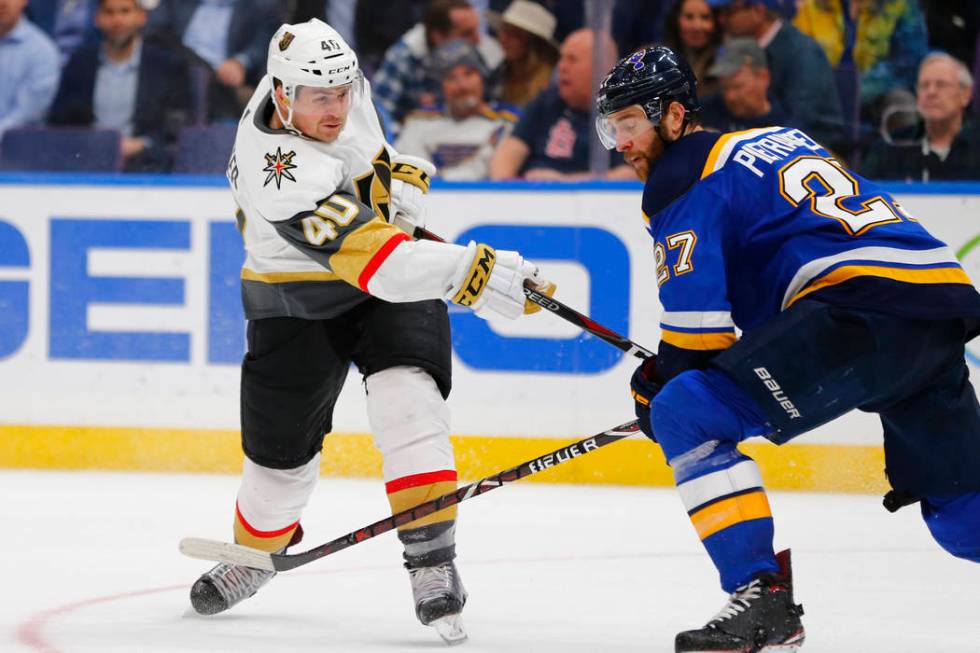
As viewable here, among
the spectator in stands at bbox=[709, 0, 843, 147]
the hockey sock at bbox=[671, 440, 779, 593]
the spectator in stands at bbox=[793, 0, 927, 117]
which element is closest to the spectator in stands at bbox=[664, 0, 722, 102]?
the spectator in stands at bbox=[709, 0, 843, 147]

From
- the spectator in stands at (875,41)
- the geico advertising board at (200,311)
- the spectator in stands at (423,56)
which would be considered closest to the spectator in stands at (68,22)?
the geico advertising board at (200,311)

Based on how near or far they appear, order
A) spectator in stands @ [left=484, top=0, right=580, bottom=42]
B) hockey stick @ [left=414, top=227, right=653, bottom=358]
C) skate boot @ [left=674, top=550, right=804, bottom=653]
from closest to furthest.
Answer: skate boot @ [left=674, top=550, right=804, bottom=653] < hockey stick @ [left=414, top=227, right=653, bottom=358] < spectator in stands @ [left=484, top=0, right=580, bottom=42]

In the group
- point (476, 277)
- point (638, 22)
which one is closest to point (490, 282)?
point (476, 277)

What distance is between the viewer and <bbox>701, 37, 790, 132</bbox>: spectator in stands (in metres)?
5.04

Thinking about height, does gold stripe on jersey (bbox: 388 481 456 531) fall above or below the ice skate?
above

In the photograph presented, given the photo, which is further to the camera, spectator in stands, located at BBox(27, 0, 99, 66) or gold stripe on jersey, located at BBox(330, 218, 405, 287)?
spectator in stands, located at BBox(27, 0, 99, 66)

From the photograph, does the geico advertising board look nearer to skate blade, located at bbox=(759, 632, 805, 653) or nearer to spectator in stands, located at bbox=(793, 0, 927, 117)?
spectator in stands, located at bbox=(793, 0, 927, 117)

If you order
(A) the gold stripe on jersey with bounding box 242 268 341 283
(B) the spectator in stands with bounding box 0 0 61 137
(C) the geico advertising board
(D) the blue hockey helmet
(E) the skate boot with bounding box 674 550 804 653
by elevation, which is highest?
(D) the blue hockey helmet

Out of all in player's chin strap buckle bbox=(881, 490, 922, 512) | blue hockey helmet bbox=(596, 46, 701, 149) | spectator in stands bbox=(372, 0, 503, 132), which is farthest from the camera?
spectator in stands bbox=(372, 0, 503, 132)

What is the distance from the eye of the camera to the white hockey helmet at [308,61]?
2.89 meters

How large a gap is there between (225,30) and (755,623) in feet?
12.5

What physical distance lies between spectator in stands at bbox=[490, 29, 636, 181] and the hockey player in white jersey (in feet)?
6.26

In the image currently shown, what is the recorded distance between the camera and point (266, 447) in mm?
3104

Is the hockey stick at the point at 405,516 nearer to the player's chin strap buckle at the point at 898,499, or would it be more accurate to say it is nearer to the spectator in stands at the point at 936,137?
the player's chin strap buckle at the point at 898,499
